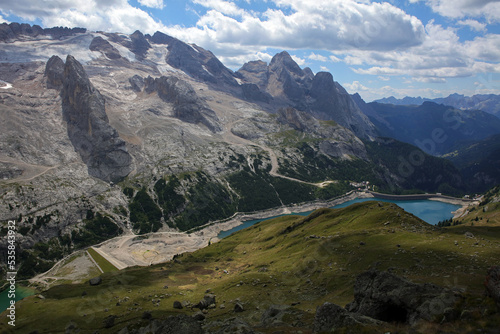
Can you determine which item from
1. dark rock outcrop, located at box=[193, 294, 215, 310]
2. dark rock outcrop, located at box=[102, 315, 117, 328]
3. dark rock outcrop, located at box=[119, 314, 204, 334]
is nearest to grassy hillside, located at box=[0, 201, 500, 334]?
dark rock outcrop, located at box=[102, 315, 117, 328]

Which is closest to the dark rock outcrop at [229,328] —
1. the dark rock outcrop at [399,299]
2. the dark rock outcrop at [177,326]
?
the dark rock outcrop at [177,326]

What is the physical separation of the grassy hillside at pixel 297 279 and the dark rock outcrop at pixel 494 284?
781mm

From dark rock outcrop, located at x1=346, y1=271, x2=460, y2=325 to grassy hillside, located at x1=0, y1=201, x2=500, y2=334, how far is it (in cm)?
216

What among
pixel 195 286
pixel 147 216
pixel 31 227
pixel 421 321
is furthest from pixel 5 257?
pixel 421 321

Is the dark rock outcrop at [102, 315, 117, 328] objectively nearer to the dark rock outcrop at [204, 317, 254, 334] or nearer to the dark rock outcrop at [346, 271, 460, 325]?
the dark rock outcrop at [204, 317, 254, 334]

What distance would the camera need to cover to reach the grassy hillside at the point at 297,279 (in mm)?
44500

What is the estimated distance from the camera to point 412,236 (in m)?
67.6

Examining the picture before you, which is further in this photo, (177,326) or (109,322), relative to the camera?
(109,322)

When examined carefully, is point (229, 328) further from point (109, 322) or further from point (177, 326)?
point (109, 322)

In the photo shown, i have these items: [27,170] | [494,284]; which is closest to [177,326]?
[494,284]

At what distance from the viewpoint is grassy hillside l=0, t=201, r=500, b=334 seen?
146 ft

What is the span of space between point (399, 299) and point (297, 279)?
32.4 m

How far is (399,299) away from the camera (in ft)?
103

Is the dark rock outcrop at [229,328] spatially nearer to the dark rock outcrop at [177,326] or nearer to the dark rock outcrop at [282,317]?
the dark rock outcrop at [177,326]
